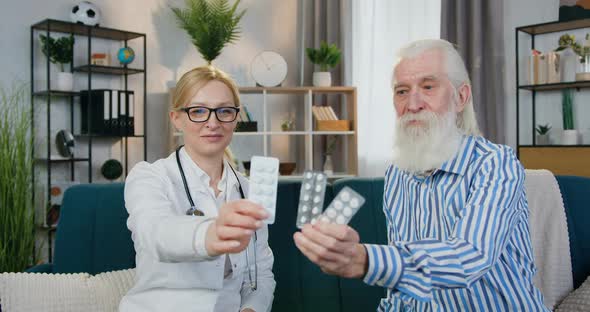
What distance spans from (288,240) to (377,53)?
3.02 metres

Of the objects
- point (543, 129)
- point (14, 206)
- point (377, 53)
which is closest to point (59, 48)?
point (14, 206)

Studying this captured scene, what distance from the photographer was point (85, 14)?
4379mm

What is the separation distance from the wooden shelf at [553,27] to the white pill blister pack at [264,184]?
3471mm

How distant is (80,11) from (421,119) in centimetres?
365

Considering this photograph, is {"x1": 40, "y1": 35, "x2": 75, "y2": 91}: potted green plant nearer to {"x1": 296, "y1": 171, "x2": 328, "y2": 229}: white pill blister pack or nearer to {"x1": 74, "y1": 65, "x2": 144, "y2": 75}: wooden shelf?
{"x1": 74, "y1": 65, "x2": 144, "y2": 75}: wooden shelf

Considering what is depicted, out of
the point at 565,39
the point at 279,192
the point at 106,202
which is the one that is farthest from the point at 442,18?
the point at 106,202

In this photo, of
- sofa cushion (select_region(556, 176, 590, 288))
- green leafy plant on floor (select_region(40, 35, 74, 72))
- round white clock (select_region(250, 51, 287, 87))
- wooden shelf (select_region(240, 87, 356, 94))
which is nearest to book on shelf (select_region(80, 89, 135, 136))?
green leafy plant on floor (select_region(40, 35, 74, 72))

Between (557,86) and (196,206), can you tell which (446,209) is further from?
(557,86)

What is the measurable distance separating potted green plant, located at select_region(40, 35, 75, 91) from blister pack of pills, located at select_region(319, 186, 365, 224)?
3.81 m

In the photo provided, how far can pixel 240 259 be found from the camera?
5.33ft

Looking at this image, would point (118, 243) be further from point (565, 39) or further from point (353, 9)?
point (353, 9)

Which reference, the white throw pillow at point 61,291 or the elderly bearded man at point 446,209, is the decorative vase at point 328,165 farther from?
the elderly bearded man at point 446,209

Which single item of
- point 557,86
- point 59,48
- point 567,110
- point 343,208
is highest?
point 59,48

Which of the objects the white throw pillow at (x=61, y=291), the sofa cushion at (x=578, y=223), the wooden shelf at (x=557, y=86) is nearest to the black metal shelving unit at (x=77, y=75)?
the white throw pillow at (x=61, y=291)
